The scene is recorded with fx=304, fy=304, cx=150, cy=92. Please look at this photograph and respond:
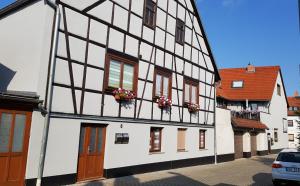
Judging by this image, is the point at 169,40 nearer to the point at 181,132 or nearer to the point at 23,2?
the point at 181,132

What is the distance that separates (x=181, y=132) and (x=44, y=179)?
9024 millimetres

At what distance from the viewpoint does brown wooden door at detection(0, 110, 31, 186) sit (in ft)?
28.8

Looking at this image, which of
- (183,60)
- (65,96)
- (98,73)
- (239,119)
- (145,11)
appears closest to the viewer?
(65,96)

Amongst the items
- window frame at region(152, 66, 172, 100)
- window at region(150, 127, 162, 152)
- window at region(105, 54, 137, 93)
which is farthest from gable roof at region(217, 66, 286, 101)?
window at region(105, 54, 137, 93)

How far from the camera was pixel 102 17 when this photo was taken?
1216 cm

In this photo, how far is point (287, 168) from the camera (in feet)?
36.2

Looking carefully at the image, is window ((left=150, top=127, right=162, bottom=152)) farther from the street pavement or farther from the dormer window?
the dormer window

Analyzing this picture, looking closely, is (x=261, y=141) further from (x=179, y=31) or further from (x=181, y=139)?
(x=179, y=31)

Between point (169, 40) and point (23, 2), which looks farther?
point (169, 40)

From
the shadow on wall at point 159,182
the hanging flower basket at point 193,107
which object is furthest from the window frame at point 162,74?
the shadow on wall at point 159,182

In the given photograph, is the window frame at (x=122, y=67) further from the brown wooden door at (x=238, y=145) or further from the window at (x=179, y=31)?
the brown wooden door at (x=238, y=145)

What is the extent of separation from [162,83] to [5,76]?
290 inches

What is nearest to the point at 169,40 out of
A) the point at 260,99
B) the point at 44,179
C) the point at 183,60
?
the point at 183,60

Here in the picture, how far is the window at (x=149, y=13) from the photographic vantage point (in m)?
14.7
